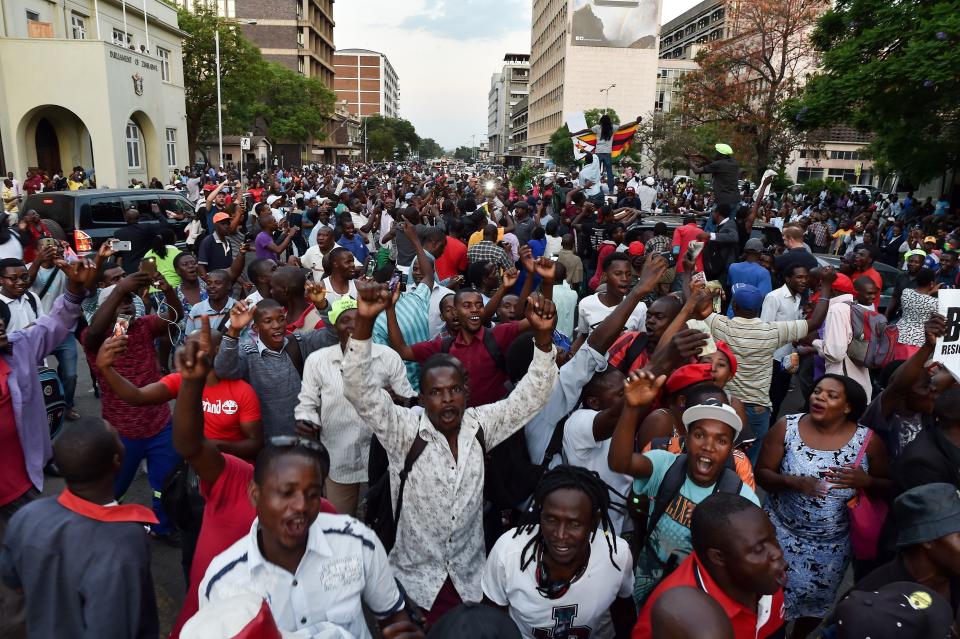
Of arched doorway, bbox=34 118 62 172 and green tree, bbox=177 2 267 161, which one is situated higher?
green tree, bbox=177 2 267 161

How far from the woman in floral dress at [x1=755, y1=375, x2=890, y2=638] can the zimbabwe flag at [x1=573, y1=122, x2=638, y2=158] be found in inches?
474

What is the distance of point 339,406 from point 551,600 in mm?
1663

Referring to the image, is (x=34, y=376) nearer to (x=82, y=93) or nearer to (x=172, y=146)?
(x=82, y=93)

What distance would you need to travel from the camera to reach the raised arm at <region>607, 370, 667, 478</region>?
2547 millimetres

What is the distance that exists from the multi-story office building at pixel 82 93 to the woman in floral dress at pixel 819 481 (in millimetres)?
27872

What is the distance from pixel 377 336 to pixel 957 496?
318 centimetres

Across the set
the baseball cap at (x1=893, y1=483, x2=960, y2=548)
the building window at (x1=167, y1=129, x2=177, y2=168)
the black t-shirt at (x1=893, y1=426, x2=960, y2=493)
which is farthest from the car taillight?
the building window at (x1=167, y1=129, x2=177, y2=168)

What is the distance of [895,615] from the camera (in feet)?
6.09

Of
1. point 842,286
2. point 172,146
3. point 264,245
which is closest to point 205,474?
point 842,286

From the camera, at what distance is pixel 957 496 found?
2252 millimetres

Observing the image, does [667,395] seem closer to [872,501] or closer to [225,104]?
[872,501]

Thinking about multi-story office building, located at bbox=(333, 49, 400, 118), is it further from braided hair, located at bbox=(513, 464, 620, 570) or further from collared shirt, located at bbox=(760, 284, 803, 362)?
braided hair, located at bbox=(513, 464, 620, 570)

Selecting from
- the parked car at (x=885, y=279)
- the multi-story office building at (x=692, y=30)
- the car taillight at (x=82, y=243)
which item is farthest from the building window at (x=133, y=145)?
the multi-story office building at (x=692, y=30)

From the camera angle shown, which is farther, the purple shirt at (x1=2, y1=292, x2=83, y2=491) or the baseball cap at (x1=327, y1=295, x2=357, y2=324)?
the baseball cap at (x1=327, y1=295, x2=357, y2=324)
